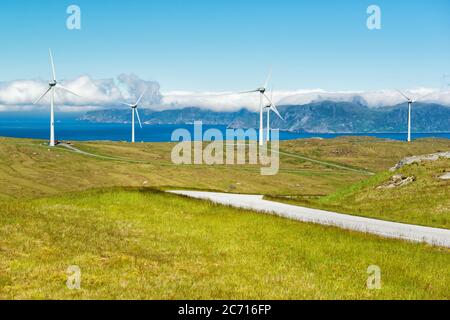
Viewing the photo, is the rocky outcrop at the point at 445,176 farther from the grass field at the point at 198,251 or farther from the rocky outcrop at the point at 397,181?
the rocky outcrop at the point at 397,181

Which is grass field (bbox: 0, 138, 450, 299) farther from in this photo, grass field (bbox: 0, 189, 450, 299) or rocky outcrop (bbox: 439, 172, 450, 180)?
rocky outcrop (bbox: 439, 172, 450, 180)

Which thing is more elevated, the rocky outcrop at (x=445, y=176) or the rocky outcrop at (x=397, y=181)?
the rocky outcrop at (x=445, y=176)

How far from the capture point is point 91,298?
1474 cm

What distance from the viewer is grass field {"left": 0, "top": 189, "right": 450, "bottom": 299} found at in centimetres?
1612

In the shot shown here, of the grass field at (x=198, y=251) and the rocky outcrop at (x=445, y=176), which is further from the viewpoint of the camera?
the rocky outcrop at (x=445, y=176)

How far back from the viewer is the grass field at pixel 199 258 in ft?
52.9

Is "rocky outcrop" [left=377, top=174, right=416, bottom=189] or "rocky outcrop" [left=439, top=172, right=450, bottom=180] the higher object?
"rocky outcrop" [left=439, top=172, right=450, bottom=180]

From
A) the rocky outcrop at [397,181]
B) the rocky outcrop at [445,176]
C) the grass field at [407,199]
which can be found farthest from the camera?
the rocky outcrop at [397,181]

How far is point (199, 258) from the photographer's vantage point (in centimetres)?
2097

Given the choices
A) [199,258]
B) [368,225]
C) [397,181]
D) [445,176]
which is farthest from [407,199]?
[199,258]

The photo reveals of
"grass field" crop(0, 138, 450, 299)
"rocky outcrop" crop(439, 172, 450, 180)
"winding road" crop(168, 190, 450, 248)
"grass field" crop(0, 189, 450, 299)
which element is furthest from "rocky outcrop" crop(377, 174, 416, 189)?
"grass field" crop(0, 189, 450, 299)

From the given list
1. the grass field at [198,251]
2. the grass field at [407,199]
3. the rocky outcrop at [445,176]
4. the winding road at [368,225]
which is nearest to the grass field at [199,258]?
→ the grass field at [198,251]
